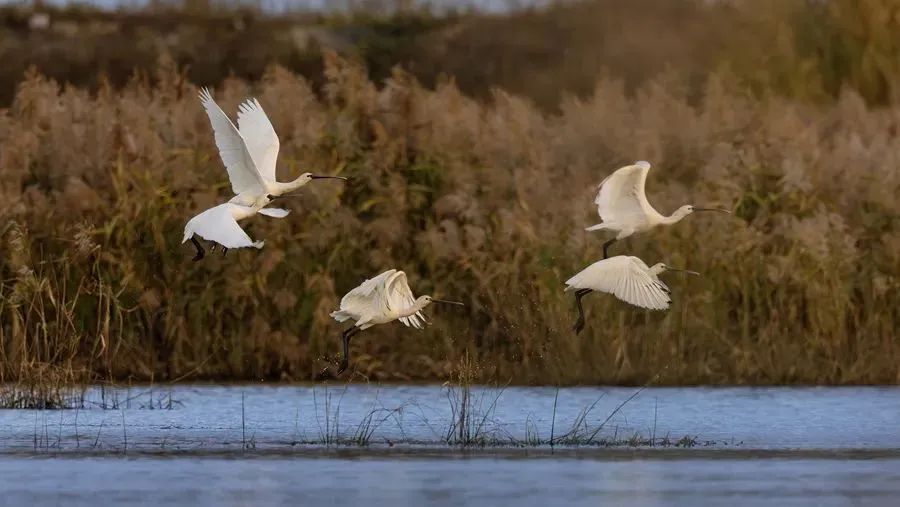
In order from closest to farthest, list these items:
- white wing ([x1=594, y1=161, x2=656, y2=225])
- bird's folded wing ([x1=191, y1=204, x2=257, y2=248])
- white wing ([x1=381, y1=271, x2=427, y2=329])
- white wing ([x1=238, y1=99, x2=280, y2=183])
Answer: bird's folded wing ([x1=191, y1=204, x2=257, y2=248]), white wing ([x1=381, y1=271, x2=427, y2=329]), white wing ([x1=238, y1=99, x2=280, y2=183]), white wing ([x1=594, y1=161, x2=656, y2=225])

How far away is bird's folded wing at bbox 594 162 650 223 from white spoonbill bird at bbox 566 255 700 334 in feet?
1.90

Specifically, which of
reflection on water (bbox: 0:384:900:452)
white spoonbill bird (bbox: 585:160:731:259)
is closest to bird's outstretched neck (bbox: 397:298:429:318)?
reflection on water (bbox: 0:384:900:452)

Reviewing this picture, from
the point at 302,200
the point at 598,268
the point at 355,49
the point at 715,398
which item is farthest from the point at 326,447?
the point at 355,49

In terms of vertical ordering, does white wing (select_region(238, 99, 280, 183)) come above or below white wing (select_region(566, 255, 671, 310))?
above

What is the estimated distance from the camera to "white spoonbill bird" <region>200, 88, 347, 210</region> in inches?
552

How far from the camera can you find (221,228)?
45.6ft

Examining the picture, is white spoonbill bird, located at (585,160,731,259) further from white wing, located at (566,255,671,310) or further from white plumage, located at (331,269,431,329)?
white plumage, located at (331,269,431,329)

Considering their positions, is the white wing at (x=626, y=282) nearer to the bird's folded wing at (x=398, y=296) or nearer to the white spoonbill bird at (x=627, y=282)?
the white spoonbill bird at (x=627, y=282)

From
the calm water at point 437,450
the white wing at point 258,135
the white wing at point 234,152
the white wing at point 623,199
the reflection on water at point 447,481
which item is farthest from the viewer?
the white wing at point 623,199

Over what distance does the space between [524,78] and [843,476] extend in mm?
22447

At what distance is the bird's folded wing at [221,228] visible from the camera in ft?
45.0

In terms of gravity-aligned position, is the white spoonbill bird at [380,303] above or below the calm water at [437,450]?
above

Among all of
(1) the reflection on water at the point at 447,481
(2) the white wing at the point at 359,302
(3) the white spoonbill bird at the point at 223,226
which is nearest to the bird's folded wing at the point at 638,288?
(2) the white wing at the point at 359,302

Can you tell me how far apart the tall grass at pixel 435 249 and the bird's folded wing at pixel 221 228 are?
1.83 metres
